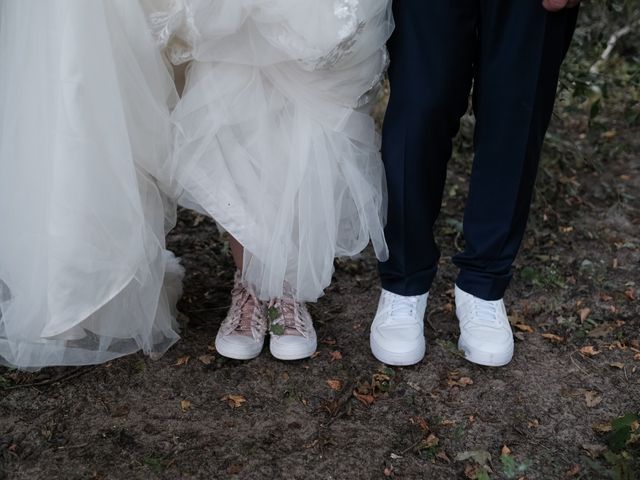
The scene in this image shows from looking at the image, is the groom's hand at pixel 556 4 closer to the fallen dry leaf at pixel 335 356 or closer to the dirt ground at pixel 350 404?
the dirt ground at pixel 350 404

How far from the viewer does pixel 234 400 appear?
1.88 metres

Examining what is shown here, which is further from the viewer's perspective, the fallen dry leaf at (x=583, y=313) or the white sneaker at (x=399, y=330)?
the fallen dry leaf at (x=583, y=313)

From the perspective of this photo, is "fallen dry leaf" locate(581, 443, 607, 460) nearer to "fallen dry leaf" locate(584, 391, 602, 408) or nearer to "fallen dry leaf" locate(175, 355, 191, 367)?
"fallen dry leaf" locate(584, 391, 602, 408)

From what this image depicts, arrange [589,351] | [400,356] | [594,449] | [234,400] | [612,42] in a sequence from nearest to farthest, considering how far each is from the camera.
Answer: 1. [594,449]
2. [234,400]
3. [400,356]
4. [589,351]
5. [612,42]

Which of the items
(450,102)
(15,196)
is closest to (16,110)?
(15,196)

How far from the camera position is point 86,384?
1.91 m

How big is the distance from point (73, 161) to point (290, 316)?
73 cm

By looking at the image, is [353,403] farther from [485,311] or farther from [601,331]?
[601,331]

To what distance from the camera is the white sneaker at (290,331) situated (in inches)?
79.3

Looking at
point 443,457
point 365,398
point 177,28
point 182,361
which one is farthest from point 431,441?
point 177,28

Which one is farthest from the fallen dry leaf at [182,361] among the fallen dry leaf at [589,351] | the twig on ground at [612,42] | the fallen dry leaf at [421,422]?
the twig on ground at [612,42]

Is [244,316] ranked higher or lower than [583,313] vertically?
higher

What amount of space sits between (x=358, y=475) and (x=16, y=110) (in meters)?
1.10

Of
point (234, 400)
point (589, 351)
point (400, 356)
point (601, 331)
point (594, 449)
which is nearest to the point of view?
point (594, 449)
